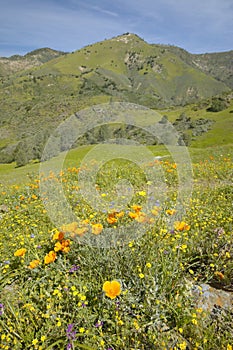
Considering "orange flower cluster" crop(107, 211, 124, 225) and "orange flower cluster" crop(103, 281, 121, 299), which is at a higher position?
"orange flower cluster" crop(107, 211, 124, 225)

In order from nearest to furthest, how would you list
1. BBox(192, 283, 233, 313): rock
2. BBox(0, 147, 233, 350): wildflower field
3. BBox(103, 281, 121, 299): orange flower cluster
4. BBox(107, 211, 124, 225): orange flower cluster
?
BBox(103, 281, 121, 299): orange flower cluster → BBox(0, 147, 233, 350): wildflower field → BBox(192, 283, 233, 313): rock → BBox(107, 211, 124, 225): orange flower cluster

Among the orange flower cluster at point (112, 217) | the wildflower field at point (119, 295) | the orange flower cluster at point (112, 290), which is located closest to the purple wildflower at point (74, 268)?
the wildflower field at point (119, 295)

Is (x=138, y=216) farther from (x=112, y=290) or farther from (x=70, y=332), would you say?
(x=70, y=332)

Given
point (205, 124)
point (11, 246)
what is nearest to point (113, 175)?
point (11, 246)

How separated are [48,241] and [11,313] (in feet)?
5.54

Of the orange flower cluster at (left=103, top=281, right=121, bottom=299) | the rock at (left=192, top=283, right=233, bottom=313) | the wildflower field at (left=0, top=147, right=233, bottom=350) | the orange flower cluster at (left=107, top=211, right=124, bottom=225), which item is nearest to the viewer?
the orange flower cluster at (left=103, top=281, right=121, bottom=299)

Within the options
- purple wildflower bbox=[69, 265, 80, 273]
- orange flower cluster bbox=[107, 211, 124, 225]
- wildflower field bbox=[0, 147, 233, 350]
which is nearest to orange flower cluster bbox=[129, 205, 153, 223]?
wildflower field bbox=[0, 147, 233, 350]

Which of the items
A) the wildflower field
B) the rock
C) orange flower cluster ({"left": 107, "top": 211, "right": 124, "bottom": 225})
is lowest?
the rock

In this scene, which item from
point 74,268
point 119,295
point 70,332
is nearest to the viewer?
point 70,332

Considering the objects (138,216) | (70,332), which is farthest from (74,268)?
(138,216)

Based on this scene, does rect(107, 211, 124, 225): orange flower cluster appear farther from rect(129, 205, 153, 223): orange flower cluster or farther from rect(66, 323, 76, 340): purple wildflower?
rect(66, 323, 76, 340): purple wildflower

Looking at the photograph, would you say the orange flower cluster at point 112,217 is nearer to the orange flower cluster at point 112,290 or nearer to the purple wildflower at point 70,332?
the orange flower cluster at point 112,290

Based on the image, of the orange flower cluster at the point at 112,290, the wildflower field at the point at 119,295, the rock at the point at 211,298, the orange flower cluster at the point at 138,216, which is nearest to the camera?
the orange flower cluster at the point at 112,290

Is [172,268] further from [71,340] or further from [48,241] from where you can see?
[48,241]
